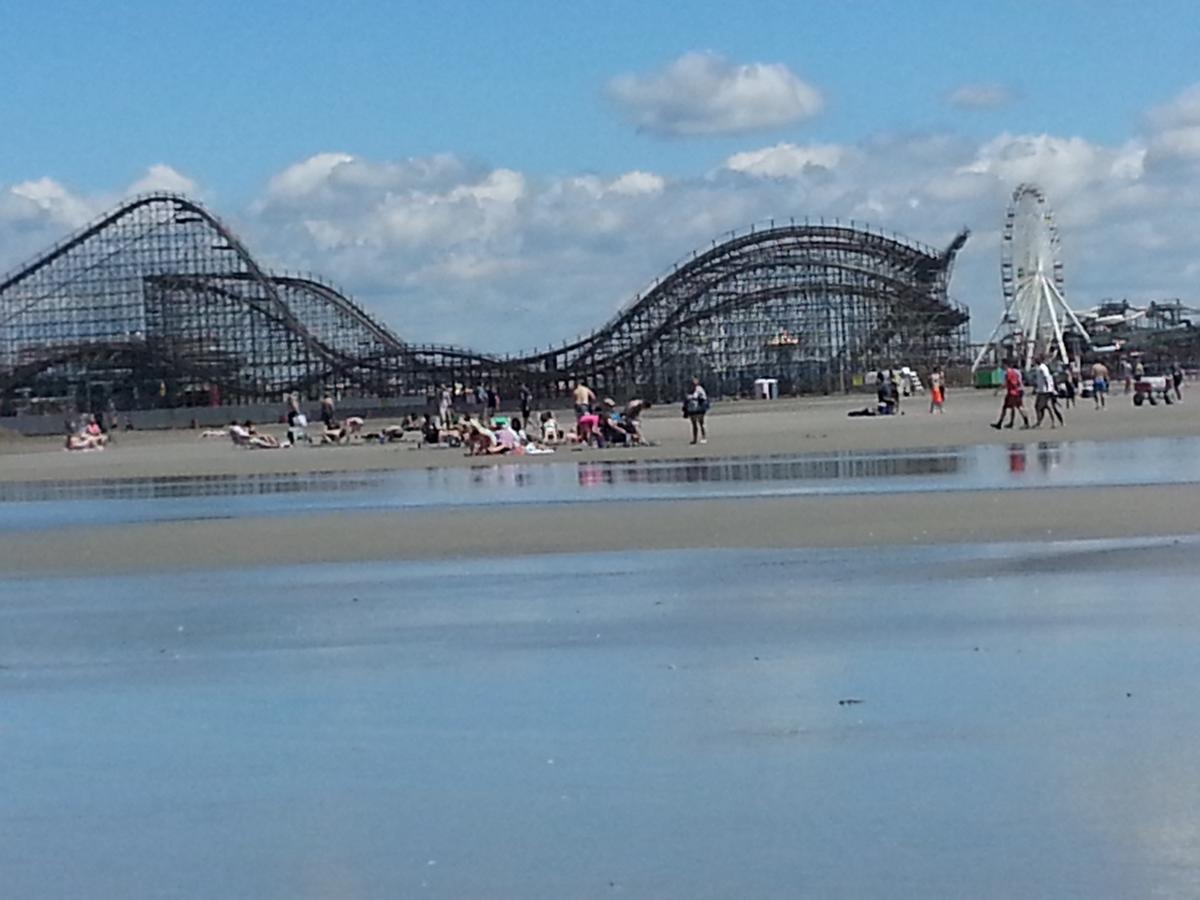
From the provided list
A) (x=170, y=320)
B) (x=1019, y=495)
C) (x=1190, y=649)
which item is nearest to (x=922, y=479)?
(x=1019, y=495)

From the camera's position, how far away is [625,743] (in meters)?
6.33

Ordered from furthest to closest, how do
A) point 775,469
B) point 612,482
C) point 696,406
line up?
point 696,406 < point 775,469 < point 612,482

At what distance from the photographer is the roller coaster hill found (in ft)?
248

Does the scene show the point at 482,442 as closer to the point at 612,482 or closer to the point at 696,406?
the point at 696,406

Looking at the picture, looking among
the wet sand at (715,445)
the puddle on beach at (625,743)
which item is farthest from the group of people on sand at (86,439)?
the puddle on beach at (625,743)

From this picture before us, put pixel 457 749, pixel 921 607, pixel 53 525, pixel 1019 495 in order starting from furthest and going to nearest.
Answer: pixel 53 525
pixel 1019 495
pixel 921 607
pixel 457 749

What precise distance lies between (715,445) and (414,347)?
48.3m

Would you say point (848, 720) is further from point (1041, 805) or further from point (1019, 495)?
point (1019, 495)

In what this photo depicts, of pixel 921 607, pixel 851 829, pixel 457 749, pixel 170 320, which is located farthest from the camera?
pixel 170 320

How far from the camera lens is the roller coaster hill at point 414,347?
75.7 metres

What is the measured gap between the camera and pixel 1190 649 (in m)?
7.55

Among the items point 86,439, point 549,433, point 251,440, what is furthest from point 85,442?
point 549,433

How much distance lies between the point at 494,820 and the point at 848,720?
1557mm

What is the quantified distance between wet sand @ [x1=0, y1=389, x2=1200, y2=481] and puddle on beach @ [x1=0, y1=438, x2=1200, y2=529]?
2.05 metres
